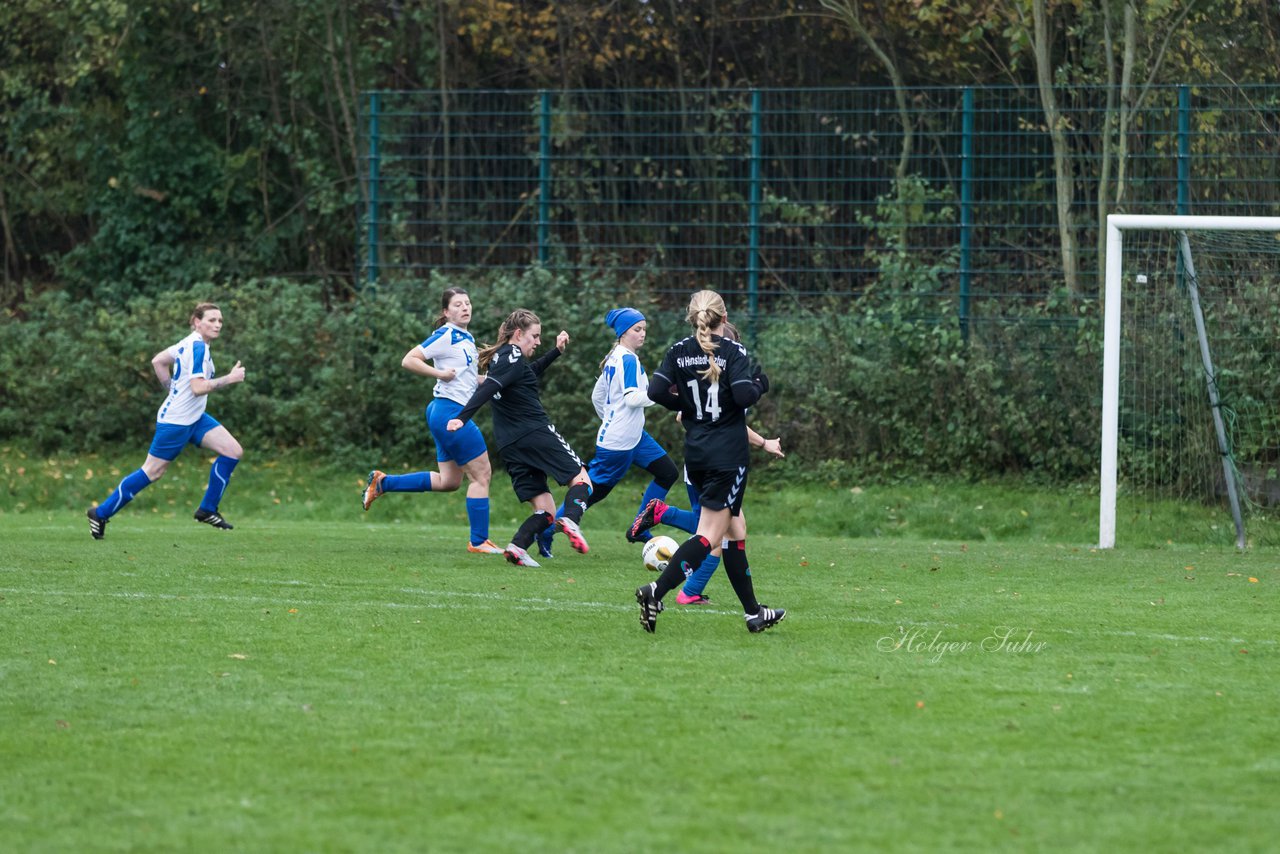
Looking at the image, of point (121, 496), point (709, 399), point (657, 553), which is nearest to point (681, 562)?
point (709, 399)

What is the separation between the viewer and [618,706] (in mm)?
6348

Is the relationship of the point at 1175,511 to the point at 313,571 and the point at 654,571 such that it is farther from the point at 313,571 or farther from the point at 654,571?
the point at 313,571

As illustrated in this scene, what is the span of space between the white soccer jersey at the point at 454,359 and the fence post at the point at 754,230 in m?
6.03

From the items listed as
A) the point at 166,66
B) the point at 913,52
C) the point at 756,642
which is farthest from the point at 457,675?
the point at 166,66

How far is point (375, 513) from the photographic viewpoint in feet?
54.3

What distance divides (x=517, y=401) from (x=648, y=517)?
1306 mm

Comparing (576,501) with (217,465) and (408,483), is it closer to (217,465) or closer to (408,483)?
(408,483)

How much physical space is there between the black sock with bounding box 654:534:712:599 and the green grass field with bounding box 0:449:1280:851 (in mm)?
266

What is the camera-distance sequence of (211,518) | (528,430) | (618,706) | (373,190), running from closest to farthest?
(618,706) → (528,430) → (211,518) → (373,190)

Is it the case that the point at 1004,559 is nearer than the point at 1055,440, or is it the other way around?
the point at 1004,559

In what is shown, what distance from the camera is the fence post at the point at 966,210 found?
16703mm

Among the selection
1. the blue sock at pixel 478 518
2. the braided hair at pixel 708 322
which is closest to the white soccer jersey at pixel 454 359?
the blue sock at pixel 478 518

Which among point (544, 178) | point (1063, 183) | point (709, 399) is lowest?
point (709, 399)

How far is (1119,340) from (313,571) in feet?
22.0
